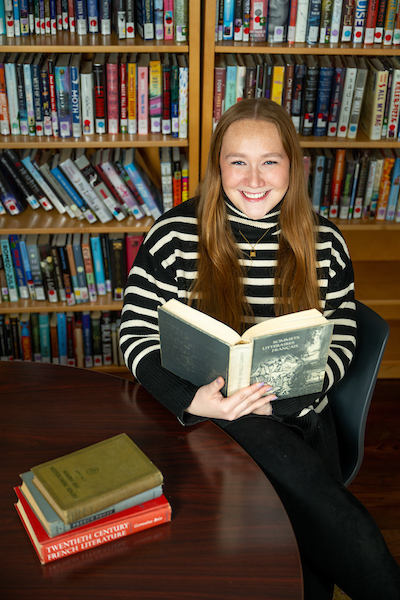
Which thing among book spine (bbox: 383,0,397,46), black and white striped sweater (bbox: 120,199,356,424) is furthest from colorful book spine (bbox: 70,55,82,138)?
book spine (bbox: 383,0,397,46)

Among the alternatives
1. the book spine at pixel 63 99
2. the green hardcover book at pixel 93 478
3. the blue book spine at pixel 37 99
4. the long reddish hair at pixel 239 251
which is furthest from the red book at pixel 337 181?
the green hardcover book at pixel 93 478

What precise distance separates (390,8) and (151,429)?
1.70 metres

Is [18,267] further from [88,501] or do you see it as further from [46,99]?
[88,501]

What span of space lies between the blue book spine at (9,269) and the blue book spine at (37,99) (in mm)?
448

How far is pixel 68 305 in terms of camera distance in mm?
2383

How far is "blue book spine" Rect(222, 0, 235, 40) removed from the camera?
6.40 ft

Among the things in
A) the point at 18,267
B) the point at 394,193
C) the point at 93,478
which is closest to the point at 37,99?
the point at 18,267

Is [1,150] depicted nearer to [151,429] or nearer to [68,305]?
[68,305]

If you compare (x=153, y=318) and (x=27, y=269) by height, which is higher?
(x=153, y=318)

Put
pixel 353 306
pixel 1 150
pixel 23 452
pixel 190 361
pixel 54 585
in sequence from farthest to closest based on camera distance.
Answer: pixel 1 150, pixel 353 306, pixel 190 361, pixel 23 452, pixel 54 585

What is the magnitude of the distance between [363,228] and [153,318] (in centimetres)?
121

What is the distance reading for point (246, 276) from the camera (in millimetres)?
1535

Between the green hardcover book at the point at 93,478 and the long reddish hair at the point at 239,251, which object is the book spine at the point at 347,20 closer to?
the long reddish hair at the point at 239,251

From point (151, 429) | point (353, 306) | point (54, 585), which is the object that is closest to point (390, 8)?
point (353, 306)
